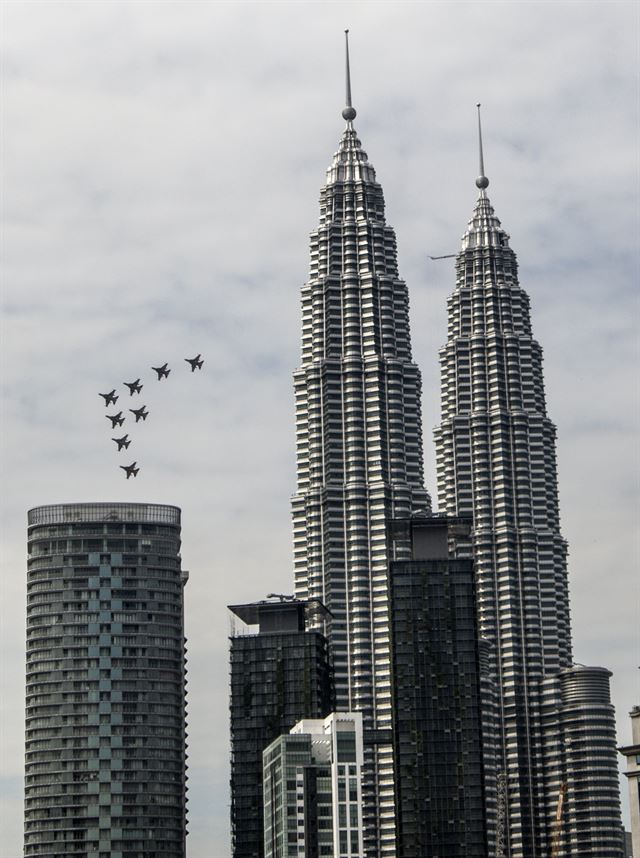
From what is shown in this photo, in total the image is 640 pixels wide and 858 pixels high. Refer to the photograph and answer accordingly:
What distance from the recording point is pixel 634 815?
587 ft

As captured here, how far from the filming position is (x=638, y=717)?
602ft

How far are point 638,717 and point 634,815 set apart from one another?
8696mm
